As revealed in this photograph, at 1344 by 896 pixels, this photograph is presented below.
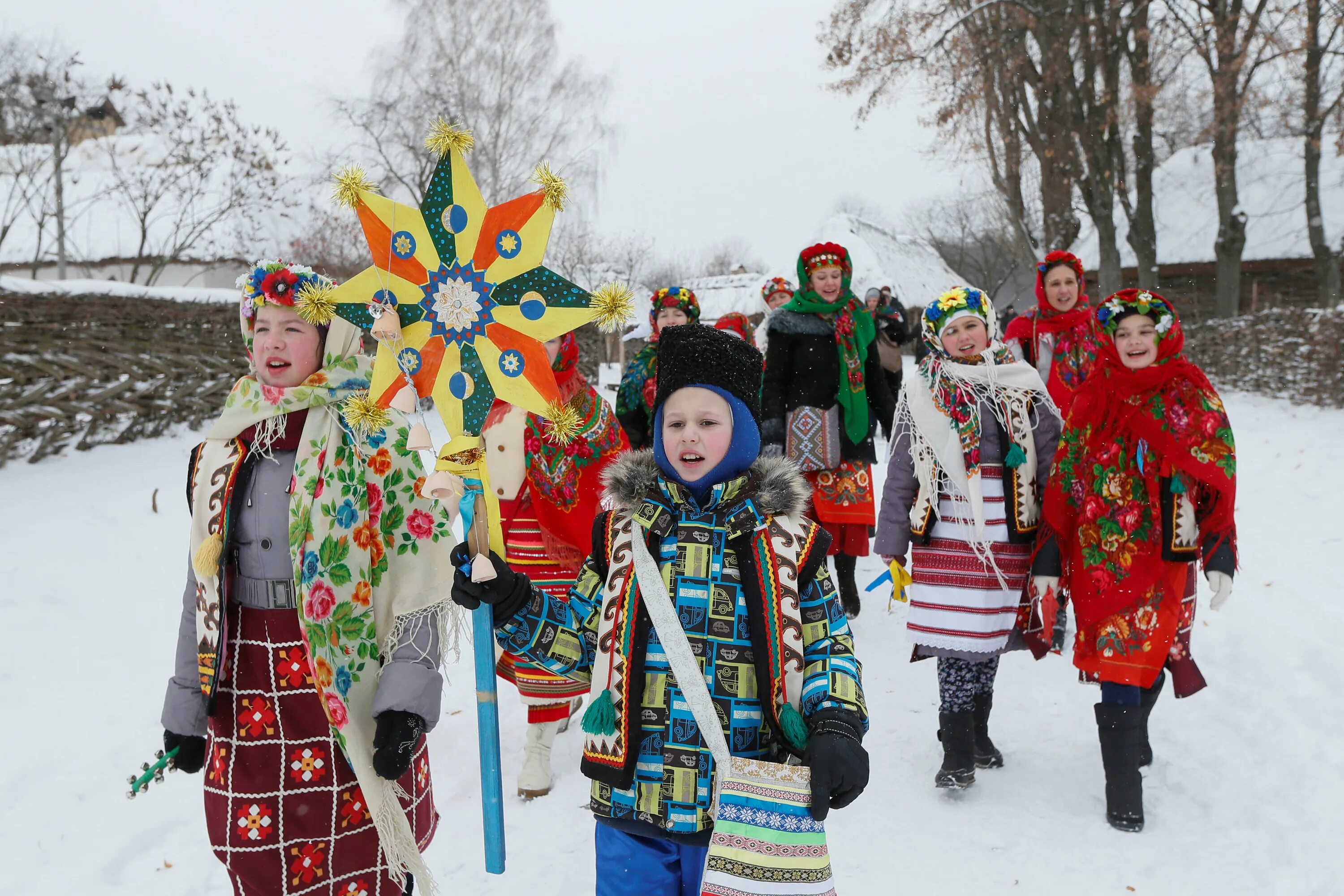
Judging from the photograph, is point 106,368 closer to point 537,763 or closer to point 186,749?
point 537,763

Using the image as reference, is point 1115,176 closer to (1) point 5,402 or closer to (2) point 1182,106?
(2) point 1182,106

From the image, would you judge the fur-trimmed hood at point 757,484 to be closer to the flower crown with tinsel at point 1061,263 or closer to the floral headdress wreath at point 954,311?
the floral headdress wreath at point 954,311

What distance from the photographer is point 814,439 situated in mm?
5230

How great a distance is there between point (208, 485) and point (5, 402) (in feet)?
21.1

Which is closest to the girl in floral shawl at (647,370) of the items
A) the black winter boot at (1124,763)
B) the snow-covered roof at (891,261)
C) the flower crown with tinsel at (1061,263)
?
the flower crown with tinsel at (1061,263)

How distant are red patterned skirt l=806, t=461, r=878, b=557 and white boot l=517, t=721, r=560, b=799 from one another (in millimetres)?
2147

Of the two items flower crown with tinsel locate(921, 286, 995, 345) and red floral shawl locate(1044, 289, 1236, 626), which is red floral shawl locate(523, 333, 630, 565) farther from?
red floral shawl locate(1044, 289, 1236, 626)

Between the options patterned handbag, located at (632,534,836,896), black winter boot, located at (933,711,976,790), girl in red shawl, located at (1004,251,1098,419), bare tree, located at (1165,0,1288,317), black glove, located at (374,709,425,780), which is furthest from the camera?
bare tree, located at (1165,0,1288,317)

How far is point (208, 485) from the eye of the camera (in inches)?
86.5

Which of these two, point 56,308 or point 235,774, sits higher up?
point 56,308

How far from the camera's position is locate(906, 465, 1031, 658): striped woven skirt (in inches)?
139

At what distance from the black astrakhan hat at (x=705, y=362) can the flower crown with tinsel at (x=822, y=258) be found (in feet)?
11.0

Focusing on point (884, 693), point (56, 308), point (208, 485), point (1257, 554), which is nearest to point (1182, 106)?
point (1257, 554)

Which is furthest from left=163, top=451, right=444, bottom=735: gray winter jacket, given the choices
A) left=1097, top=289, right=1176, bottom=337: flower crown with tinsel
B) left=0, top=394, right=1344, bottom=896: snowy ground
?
left=1097, top=289, right=1176, bottom=337: flower crown with tinsel
